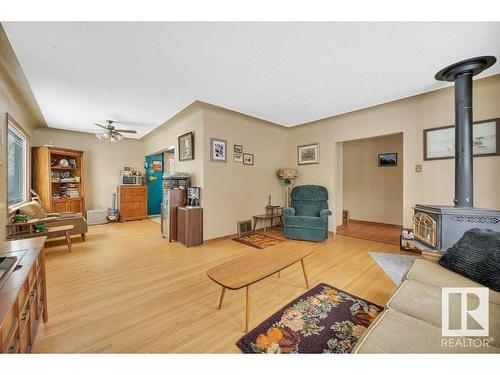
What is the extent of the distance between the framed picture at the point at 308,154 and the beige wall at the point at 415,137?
12cm

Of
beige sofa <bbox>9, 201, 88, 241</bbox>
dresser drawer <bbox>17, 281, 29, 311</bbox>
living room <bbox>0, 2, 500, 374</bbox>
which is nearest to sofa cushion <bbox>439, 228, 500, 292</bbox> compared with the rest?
living room <bbox>0, 2, 500, 374</bbox>

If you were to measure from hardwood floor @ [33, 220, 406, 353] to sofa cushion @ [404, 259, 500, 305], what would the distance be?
47 centimetres

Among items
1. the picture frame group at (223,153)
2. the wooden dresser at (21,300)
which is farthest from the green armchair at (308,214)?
the wooden dresser at (21,300)

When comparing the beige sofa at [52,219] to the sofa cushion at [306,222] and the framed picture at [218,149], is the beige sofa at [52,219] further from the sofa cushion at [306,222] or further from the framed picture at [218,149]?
the sofa cushion at [306,222]

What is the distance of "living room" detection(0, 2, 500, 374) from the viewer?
1396 mm

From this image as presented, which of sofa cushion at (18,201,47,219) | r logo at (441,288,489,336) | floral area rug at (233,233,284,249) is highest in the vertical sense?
sofa cushion at (18,201,47,219)

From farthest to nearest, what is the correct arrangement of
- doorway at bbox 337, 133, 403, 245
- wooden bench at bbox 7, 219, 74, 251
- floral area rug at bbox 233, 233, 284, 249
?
doorway at bbox 337, 133, 403, 245 < floral area rug at bbox 233, 233, 284, 249 < wooden bench at bbox 7, 219, 74, 251

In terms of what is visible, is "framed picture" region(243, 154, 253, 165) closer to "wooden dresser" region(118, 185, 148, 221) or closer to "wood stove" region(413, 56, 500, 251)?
"wood stove" region(413, 56, 500, 251)

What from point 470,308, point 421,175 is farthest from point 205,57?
point 421,175

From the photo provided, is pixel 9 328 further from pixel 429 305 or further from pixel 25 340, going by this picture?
pixel 429 305

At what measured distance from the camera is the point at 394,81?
2.52 m

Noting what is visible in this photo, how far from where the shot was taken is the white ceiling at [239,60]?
64.7 inches

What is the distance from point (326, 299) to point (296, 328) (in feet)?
1.73
